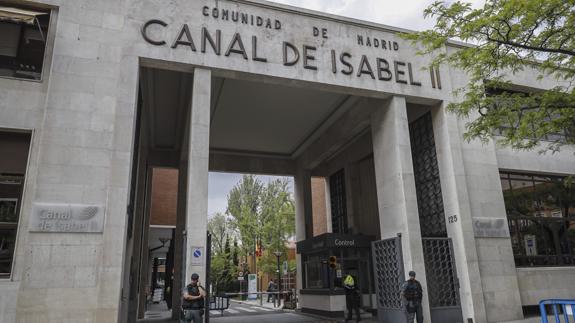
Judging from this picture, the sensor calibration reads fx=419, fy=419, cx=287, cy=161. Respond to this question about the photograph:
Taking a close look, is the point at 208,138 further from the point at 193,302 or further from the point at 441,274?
the point at 441,274

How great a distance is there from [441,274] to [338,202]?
33.8 ft

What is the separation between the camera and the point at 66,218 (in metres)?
10.8

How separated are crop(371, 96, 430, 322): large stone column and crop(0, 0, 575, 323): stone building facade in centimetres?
7

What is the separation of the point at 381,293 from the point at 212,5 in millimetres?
11524

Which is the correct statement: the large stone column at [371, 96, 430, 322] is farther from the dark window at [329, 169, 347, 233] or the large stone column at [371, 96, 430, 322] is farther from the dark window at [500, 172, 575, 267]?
the dark window at [329, 169, 347, 233]

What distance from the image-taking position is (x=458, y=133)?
1570cm

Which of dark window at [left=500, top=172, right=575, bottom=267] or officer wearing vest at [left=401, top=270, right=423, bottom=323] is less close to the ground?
dark window at [left=500, top=172, right=575, bottom=267]

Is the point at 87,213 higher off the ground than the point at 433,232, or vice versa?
the point at 87,213

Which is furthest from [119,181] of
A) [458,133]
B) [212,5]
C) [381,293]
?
[458,133]

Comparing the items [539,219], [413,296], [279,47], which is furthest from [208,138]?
[539,219]

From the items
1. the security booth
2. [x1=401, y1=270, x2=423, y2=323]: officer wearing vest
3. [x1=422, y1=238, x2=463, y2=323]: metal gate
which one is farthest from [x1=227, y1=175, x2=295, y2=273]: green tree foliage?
[x1=401, y1=270, x2=423, y2=323]: officer wearing vest

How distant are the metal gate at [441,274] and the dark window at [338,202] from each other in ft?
28.4

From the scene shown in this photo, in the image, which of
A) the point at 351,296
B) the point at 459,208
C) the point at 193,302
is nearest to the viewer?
the point at 193,302

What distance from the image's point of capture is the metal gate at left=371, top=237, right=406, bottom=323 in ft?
45.3
